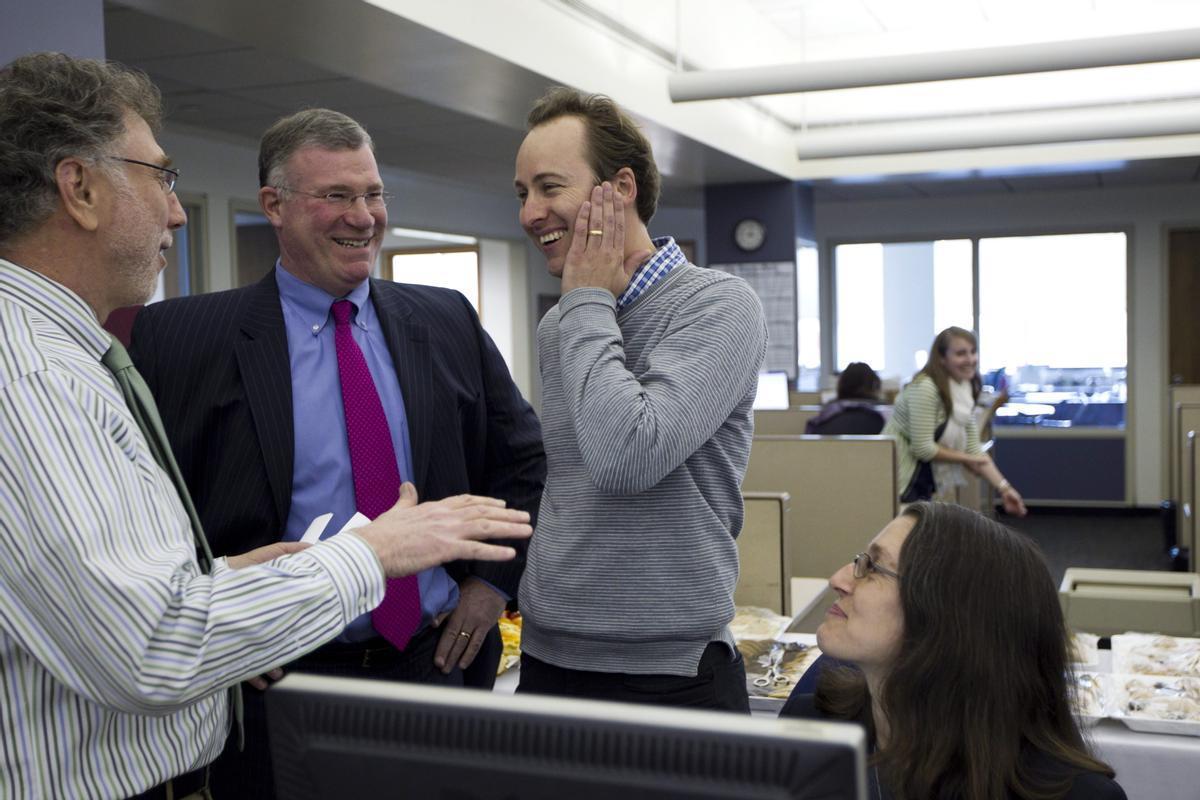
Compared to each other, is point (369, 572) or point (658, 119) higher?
point (658, 119)

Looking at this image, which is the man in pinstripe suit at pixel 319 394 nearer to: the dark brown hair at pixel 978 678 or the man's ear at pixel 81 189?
the man's ear at pixel 81 189

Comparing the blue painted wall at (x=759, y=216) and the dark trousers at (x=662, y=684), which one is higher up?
the blue painted wall at (x=759, y=216)

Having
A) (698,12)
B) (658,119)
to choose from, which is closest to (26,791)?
(658,119)

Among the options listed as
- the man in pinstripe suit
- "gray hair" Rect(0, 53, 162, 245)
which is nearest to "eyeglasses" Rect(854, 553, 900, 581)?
the man in pinstripe suit

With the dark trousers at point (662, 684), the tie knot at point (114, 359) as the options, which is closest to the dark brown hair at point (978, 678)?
the dark trousers at point (662, 684)

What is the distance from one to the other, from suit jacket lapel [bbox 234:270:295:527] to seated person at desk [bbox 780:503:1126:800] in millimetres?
794

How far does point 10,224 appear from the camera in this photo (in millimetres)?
1114

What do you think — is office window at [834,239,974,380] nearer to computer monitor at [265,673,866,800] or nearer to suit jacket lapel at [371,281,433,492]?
suit jacket lapel at [371,281,433,492]

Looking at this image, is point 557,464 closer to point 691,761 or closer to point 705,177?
point 691,761

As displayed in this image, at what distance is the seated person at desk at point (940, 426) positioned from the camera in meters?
4.90

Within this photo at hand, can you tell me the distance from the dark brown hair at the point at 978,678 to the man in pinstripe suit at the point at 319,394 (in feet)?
2.13

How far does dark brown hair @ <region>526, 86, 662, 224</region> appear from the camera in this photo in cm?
148

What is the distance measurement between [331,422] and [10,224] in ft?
1.88

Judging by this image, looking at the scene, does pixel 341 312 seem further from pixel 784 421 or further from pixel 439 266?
pixel 439 266
